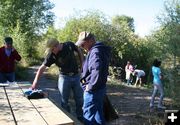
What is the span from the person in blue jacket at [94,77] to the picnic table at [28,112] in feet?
2.06

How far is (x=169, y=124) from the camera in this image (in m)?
3.92

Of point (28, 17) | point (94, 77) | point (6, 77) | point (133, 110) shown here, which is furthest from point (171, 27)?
point (28, 17)

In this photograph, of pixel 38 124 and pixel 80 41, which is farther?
pixel 80 41

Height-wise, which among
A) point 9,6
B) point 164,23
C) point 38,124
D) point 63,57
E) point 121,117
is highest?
point 9,6

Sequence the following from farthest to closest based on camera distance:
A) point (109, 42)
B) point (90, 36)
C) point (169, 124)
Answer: point (109, 42) → point (90, 36) → point (169, 124)

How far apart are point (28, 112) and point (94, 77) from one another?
1163mm

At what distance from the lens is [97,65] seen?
20.2 ft

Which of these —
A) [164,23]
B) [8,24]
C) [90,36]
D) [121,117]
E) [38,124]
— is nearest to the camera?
[38,124]

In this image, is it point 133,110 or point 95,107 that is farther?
point 133,110

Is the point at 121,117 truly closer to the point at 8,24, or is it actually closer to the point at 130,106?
the point at 130,106

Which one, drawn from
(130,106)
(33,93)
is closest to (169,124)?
(33,93)

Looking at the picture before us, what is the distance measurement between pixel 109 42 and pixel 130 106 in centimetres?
1415

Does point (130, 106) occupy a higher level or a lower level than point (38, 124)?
lower

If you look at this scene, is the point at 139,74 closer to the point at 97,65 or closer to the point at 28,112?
the point at 97,65
